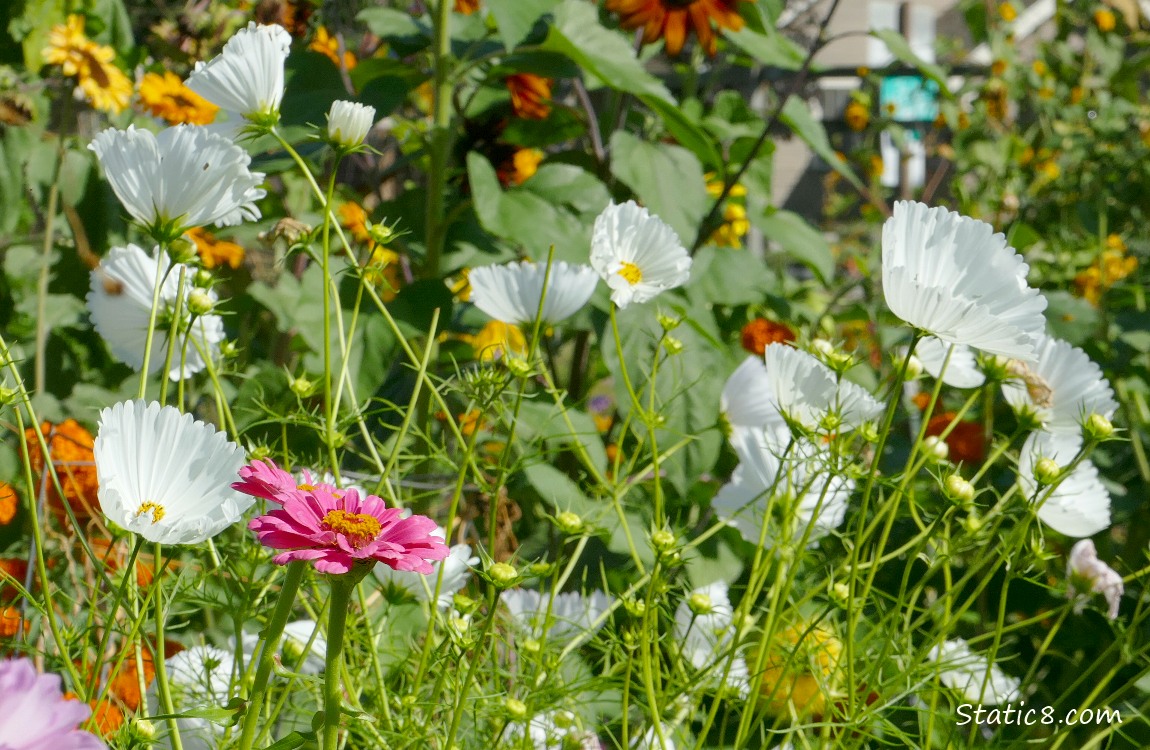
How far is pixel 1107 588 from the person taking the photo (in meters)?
0.61

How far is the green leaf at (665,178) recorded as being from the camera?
917 millimetres

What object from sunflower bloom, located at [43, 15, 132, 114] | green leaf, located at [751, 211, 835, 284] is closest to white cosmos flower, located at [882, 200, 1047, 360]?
green leaf, located at [751, 211, 835, 284]

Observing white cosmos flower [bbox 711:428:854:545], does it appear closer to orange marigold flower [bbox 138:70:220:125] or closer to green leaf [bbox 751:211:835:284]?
green leaf [bbox 751:211:835:284]

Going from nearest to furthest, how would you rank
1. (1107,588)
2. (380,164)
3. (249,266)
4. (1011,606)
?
(1107,588)
(1011,606)
(249,266)
(380,164)

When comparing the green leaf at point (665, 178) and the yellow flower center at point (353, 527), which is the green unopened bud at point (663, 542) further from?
the green leaf at point (665, 178)

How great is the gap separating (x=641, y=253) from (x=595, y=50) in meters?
0.35

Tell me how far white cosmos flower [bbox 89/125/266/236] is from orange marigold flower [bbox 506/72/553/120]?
61 centimetres

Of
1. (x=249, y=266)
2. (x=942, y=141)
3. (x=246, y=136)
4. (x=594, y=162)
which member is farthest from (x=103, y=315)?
(x=942, y=141)

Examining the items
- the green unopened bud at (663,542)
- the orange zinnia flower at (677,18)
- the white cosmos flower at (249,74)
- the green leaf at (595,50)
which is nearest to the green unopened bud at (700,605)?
the green unopened bud at (663,542)

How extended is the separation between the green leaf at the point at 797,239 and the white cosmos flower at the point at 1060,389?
0.57 m

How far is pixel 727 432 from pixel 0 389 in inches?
15.0

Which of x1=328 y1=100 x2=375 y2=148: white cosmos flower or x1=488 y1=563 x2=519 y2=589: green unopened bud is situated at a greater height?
x1=328 y1=100 x2=375 y2=148: white cosmos flower

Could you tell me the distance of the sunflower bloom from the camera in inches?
39.1

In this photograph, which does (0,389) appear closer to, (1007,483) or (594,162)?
(594,162)
